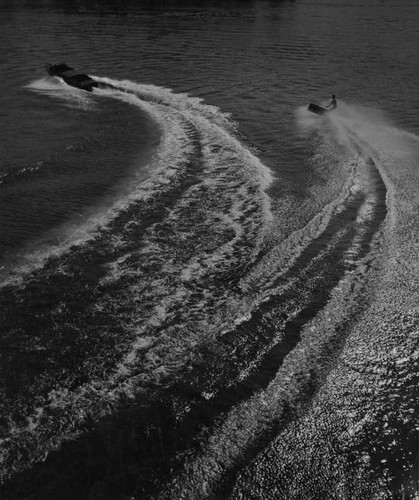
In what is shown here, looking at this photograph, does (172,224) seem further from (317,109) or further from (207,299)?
(317,109)

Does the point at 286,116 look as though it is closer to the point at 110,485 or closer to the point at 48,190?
the point at 48,190

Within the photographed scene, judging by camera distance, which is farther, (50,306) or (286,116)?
(286,116)

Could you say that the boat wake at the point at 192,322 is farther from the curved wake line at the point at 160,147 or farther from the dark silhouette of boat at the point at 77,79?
the dark silhouette of boat at the point at 77,79

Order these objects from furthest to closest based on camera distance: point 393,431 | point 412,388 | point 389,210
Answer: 1. point 389,210
2. point 412,388
3. point 393,431

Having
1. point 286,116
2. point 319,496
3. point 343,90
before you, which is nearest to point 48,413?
point 319,496

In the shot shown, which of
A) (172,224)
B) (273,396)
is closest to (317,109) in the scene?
(172,224)

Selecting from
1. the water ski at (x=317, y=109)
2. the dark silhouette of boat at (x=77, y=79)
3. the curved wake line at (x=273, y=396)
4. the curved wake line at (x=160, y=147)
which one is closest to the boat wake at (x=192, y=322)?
the curved wake line at (x=273, y=396)

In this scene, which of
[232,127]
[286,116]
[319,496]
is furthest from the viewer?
[286,116]

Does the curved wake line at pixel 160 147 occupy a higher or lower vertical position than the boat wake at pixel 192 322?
lower

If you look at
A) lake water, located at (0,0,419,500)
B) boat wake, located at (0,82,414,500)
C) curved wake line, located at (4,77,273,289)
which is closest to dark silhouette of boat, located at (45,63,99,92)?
curved wake line, located at (4,77,273,289)
